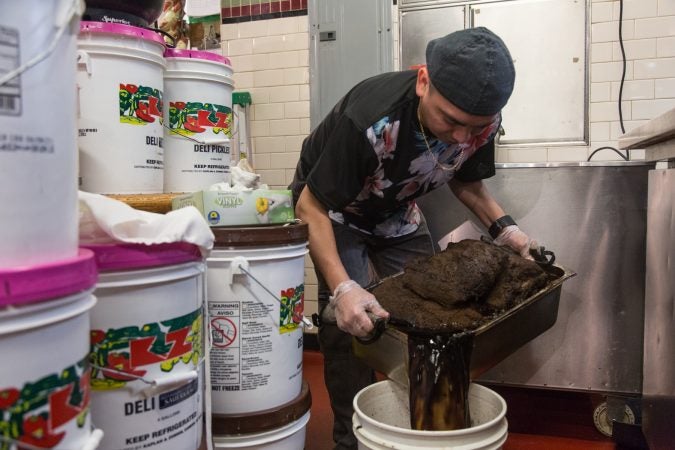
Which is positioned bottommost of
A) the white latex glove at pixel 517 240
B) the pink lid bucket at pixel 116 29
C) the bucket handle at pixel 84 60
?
the white latex glove at pixel 517 240

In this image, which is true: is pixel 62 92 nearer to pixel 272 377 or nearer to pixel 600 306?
pixel 272 377

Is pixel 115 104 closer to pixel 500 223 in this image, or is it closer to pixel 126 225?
pixel 126 225

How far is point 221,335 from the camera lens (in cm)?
129

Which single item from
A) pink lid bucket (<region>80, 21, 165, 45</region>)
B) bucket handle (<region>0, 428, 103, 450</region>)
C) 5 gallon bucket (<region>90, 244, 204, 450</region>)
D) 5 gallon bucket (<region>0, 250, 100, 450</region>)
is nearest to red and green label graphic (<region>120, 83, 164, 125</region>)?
pink lid bucket (<region>80, 21, 165, 45</region>)

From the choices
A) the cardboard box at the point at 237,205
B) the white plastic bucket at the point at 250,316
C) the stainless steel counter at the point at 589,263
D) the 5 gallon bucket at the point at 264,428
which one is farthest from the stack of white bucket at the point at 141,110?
the stainless steel counter at the point at 589,263

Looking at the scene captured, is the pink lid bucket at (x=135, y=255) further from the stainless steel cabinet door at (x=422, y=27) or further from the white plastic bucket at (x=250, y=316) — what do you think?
the stainless steel cabinet door at (x=422, y=27)

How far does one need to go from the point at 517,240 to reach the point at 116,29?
53.5 inches

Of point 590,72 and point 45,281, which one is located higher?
point 590,72

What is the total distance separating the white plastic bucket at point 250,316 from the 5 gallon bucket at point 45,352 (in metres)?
0.53

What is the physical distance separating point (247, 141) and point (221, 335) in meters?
2.12

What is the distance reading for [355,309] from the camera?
4.49ft

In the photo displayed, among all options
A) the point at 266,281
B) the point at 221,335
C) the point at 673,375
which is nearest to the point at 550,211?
the point at 673,375

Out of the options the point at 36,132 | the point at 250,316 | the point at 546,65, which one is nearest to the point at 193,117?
the point at 250,316

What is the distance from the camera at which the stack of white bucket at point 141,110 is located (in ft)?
3.96
